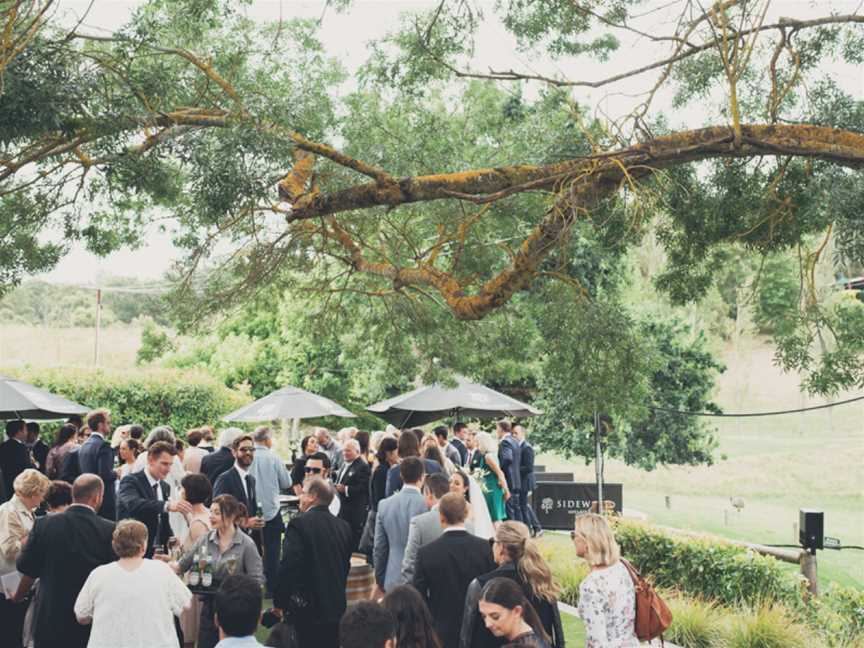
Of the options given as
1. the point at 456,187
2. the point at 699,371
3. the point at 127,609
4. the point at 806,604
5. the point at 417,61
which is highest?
the point at 417,61

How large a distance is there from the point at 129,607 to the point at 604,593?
2548mm

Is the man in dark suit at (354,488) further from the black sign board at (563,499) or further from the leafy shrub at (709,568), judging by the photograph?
the black sign board at (563,499)

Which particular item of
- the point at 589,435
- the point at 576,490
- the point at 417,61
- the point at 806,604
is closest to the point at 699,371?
the point at 589,435

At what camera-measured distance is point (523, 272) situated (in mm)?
8742

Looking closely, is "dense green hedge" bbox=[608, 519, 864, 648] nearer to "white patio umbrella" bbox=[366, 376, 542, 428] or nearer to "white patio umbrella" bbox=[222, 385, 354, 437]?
"white patio umbrella" bbox=[366, 376, 542, 428]

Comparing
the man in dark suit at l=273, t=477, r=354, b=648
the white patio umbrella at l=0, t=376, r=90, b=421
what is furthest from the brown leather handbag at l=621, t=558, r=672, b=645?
the white patio umbrella at l=0, t=376, r=90, b=421

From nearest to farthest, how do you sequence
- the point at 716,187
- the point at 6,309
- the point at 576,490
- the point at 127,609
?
the point at 127,609 < the point at 716,187 < the point at 576,490 < the point at 6,309

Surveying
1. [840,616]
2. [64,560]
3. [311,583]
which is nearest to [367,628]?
[311,583]

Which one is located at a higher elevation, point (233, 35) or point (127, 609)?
point (233, 35)

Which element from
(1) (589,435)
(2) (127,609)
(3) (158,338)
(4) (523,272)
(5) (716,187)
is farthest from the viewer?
(1) (589,435)

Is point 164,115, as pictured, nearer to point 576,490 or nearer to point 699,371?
point 576,490

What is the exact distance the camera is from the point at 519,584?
543cm

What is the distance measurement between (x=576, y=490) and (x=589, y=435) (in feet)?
14.0

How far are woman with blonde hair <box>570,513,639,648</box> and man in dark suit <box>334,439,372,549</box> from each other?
5.56 metres
